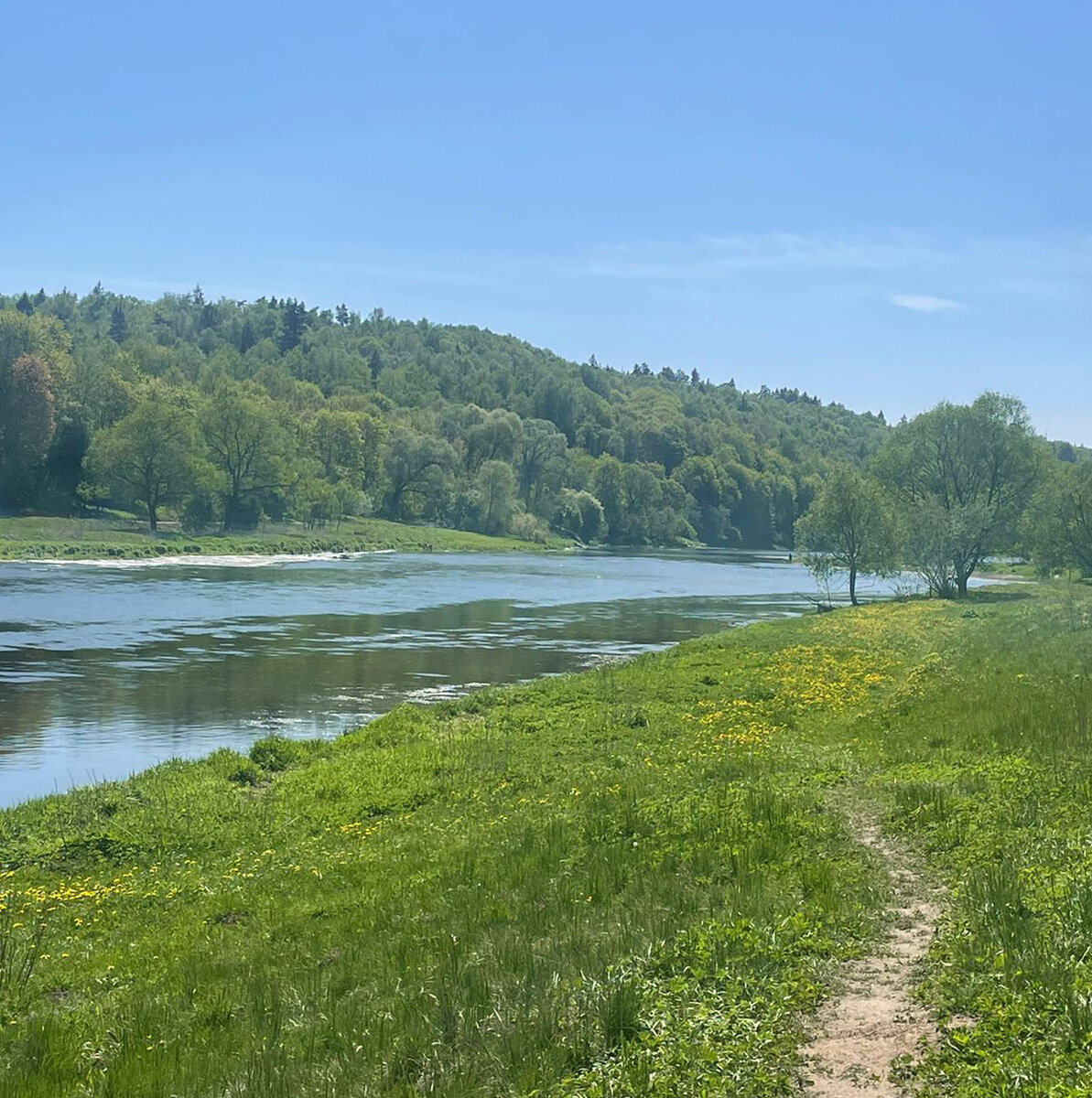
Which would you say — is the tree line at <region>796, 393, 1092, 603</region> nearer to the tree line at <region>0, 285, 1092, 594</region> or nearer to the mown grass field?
the tree line at <region>0, 285, 1092, 594</region>

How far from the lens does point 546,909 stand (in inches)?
441

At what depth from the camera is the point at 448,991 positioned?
352 inches

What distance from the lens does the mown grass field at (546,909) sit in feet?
25.1

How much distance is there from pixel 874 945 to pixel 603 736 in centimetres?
1520

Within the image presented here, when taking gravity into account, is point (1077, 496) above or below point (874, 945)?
above

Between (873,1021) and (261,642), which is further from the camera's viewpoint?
(261,642)

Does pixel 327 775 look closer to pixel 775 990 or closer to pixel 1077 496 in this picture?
pixel 775 990

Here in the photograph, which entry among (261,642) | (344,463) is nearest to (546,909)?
(261,642)

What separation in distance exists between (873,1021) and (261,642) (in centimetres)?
4072

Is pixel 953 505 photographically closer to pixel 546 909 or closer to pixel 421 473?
pixel 546 909

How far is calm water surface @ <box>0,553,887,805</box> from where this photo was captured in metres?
28.5

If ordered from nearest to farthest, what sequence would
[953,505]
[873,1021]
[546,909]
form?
[873,1021]
[546,909]
[953,505]

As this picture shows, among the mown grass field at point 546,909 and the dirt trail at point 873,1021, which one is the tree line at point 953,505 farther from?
the dirt trail at point 873,1021

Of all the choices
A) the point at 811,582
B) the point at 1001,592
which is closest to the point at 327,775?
the point at 1001,592
